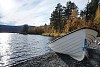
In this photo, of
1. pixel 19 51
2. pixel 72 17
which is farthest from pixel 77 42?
pixel 72 17

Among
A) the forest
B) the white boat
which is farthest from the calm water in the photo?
the forest

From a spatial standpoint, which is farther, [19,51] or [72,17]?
[72,17]

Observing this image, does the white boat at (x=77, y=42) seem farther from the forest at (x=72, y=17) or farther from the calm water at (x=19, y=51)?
the forest at (x=72, y=17)

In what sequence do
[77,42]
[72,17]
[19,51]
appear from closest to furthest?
[77,42]
[19,51]
[72,17]

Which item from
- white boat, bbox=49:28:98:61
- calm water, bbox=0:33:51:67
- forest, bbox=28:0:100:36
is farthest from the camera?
forest, bbox=28:0:100:36

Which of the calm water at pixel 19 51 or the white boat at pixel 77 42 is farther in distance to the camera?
the calm water at pixel 19 51

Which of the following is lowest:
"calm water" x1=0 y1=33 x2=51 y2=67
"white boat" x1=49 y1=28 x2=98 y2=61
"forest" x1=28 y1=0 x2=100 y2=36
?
"calm water" x1=0 y1=33 x2=51 y2=67

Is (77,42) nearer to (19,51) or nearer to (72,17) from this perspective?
(19,51)

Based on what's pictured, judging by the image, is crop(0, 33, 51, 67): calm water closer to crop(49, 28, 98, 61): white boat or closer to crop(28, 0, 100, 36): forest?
crop(49, 28, 98, 61): white boat

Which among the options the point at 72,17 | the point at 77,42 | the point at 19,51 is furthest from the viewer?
the point at 72,17

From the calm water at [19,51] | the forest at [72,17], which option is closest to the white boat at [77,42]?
the calm water at [19,51]

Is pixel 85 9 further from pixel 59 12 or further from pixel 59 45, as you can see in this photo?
pixel 59 45

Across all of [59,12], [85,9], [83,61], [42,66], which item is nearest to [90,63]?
[83,61]

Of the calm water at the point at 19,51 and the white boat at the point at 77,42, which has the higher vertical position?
the white boat at the point at 77,42
